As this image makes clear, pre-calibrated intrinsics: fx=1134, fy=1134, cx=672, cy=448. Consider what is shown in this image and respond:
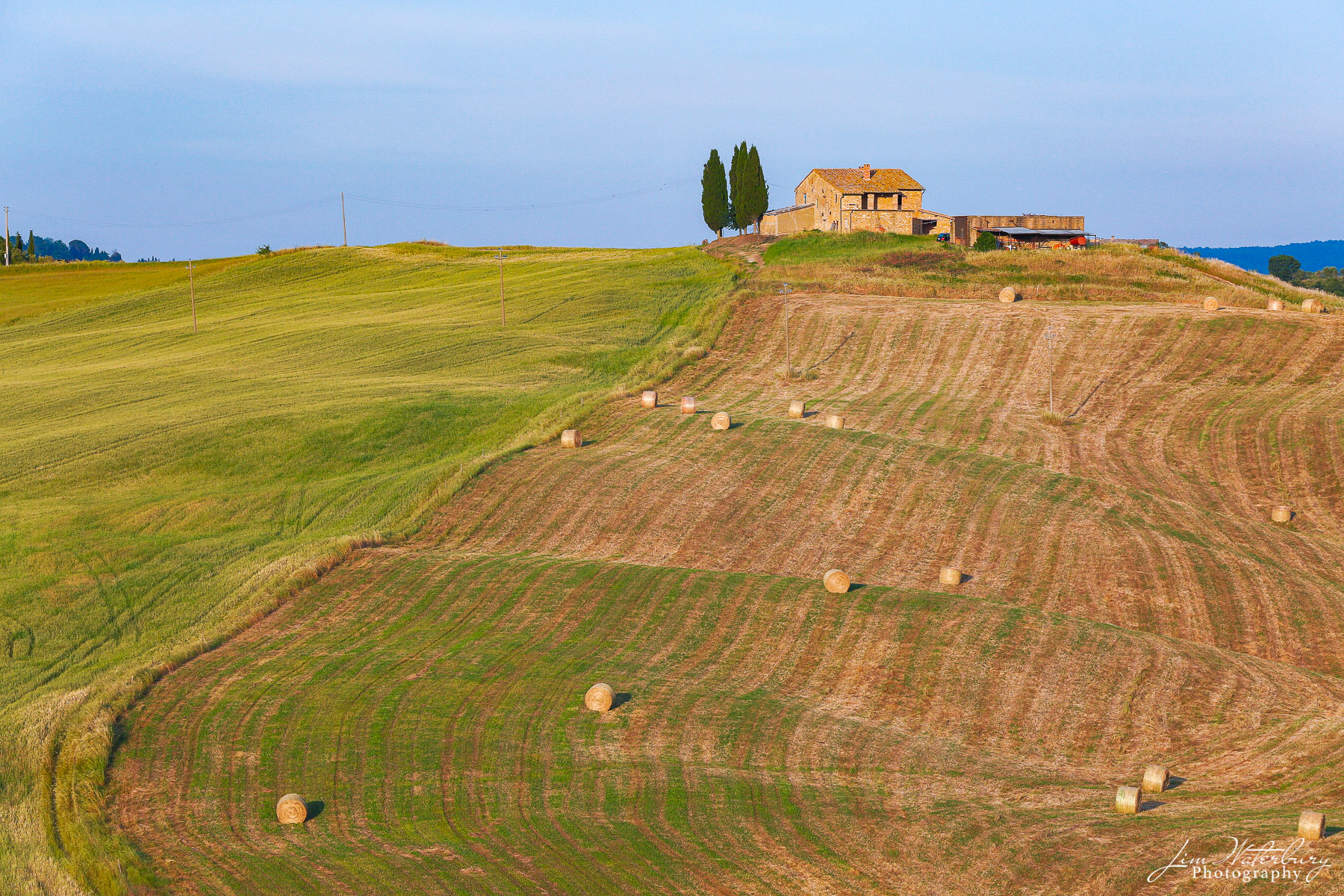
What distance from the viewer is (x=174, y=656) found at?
2672cm

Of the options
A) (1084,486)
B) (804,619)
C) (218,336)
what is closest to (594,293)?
(218,336)

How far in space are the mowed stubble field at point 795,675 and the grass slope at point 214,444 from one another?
1538mm

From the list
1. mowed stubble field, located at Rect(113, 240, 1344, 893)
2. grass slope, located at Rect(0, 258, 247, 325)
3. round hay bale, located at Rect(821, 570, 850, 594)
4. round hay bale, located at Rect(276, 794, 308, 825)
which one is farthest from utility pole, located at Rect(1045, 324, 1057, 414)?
grass slope, located at Rect(0, 258, 247, 325)

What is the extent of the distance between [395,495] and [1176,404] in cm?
3508

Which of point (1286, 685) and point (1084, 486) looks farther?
point (1084, 486)

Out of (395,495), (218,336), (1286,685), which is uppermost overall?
(218,336)

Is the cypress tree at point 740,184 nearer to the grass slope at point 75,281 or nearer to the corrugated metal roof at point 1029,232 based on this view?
the corrugated metal roof at point 1029,232

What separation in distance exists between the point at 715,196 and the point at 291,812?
9898 centimetres

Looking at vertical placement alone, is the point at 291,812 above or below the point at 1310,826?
below

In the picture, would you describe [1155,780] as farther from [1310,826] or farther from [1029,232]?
[1029,232]

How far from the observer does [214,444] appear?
1751 inches

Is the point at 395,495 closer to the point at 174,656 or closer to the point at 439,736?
the point at 174,656

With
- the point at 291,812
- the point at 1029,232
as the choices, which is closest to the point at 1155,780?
the point at 291,812

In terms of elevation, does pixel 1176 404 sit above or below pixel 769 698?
above
